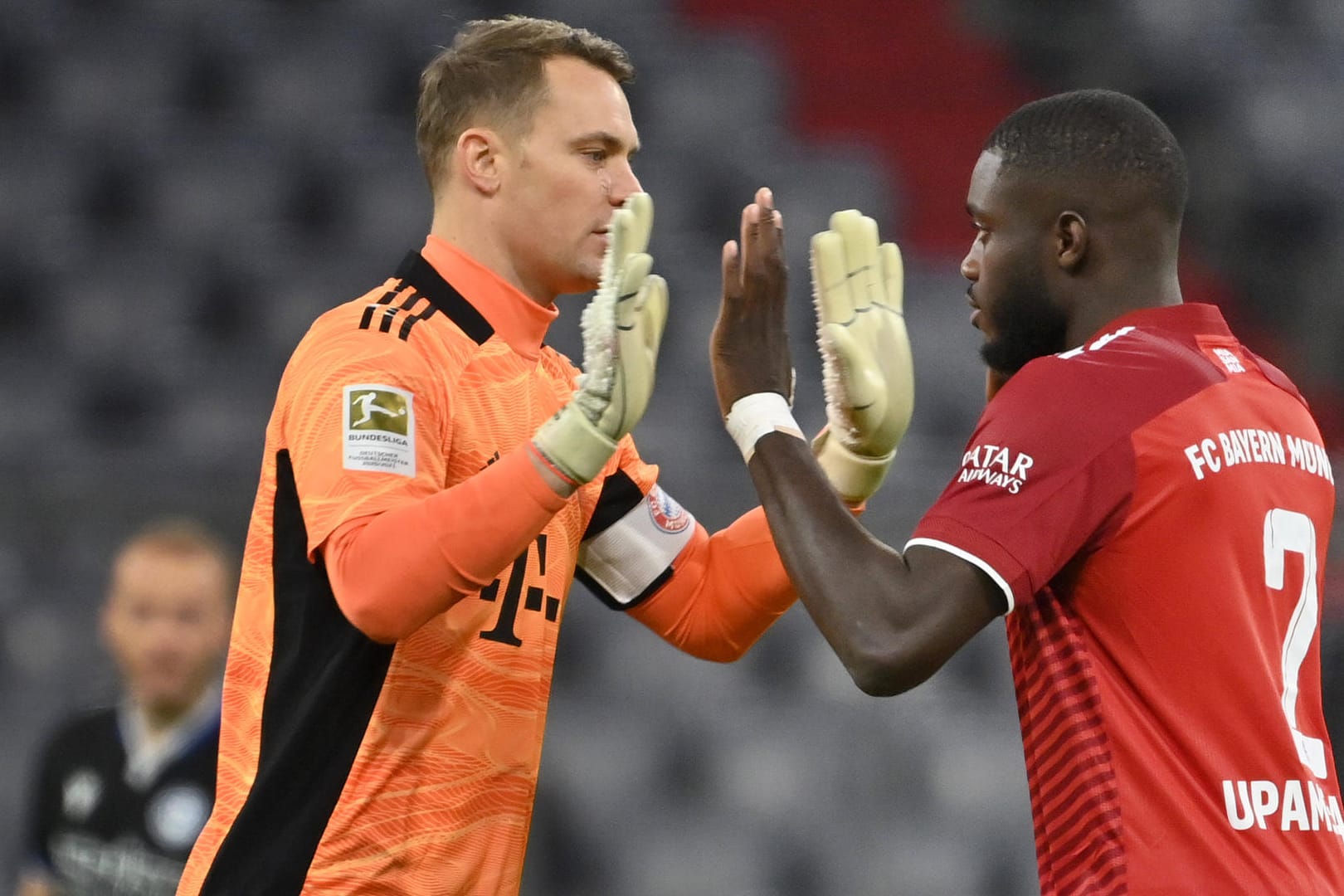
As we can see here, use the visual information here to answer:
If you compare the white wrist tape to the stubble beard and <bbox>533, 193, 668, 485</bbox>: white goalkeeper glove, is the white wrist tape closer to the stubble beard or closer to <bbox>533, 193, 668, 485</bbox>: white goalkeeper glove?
<bbox>533, 193, 668, 485</bbox>: white goalkeeper glove

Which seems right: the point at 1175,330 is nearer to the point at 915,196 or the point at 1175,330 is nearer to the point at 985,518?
the point at 985,518

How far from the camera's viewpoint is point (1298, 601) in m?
2.01

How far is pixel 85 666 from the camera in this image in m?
4.59

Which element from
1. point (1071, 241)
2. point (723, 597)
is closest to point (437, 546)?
point (723, 597)

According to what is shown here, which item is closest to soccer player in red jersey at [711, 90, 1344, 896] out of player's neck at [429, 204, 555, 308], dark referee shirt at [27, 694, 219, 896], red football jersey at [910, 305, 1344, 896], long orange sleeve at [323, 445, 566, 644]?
red football jersey at [910, 305, 1344, 896]

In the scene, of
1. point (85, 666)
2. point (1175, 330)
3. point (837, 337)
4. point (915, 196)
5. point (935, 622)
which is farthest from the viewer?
point (915, 196)

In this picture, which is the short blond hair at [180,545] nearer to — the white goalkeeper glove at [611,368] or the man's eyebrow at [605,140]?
the man's eyebrow at [605,140]

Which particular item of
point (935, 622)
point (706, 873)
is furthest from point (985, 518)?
point (706, 873)

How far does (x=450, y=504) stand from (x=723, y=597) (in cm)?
76

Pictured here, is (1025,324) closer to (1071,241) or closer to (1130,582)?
(1071,241)

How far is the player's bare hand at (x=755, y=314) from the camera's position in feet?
7.07

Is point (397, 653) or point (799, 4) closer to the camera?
point (397, 653)

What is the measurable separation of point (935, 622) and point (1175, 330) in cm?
51

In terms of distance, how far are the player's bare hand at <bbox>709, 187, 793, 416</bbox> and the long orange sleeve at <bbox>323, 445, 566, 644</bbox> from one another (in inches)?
13.7
